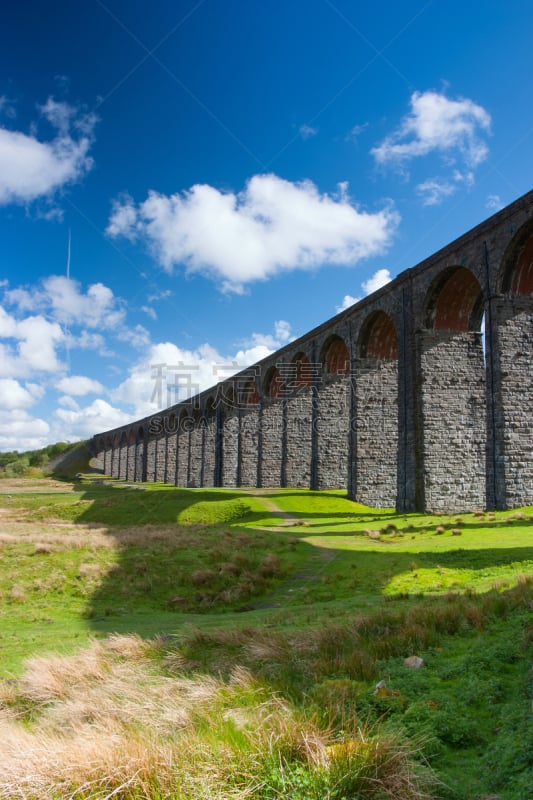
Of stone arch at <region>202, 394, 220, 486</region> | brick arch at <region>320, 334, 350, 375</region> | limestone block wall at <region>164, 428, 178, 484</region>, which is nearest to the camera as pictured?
brick arch at <region>320, 334, 350, 375</region>

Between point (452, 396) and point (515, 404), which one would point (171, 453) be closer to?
point (452, 396)

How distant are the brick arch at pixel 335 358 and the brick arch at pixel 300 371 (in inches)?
84.2

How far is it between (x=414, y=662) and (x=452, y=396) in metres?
19.3

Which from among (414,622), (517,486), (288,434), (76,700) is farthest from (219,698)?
(288,434)

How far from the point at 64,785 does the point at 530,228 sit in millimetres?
19177

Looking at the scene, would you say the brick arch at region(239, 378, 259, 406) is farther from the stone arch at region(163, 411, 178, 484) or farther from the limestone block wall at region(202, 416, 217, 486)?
the stone arch at region(163, 411, 178, 484)

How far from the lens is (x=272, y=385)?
4344cm

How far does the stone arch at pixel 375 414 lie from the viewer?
1107 inches

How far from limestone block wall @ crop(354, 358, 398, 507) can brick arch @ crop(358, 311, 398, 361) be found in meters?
0.38

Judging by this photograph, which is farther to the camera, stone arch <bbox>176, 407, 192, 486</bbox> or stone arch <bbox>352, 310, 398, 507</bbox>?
stone arch <bbox>176, 407, 192, 486</bbox>

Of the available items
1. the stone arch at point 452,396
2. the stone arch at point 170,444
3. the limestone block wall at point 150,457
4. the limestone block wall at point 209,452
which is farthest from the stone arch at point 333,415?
the limestone block wall at point 150,457

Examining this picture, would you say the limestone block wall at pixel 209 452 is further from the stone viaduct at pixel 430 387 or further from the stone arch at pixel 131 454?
the stone arch at pixel 131 454

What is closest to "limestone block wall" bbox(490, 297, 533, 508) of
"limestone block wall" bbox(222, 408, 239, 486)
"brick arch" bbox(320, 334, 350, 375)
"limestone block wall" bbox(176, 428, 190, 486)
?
"brick arch" bbox(320, 334, 350, 375)

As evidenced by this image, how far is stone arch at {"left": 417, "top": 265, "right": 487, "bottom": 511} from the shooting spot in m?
22.4
